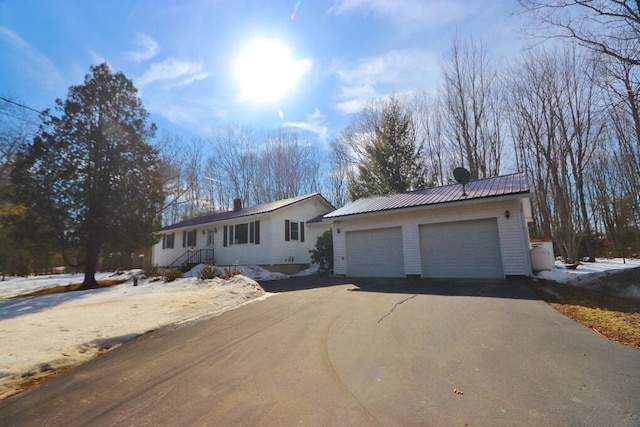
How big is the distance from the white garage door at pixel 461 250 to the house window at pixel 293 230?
9.08 meters

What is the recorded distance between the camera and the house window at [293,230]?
62.0ft

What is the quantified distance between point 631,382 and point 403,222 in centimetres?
983

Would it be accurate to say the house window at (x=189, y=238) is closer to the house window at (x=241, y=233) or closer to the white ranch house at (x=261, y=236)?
the white ranch house at (x=261, y=236)

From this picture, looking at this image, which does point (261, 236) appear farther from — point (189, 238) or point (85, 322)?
point (85, 322)

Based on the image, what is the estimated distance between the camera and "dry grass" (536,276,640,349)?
4.52 meters

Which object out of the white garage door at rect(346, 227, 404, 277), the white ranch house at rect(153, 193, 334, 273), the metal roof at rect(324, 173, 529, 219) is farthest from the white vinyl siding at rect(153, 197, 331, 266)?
the white garage door at rect(346, 227, 404, 277)

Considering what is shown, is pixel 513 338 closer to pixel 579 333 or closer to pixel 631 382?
pixel 579 333

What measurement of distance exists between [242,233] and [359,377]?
1695cm

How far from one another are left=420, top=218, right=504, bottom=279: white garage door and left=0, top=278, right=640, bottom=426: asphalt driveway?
201 inches

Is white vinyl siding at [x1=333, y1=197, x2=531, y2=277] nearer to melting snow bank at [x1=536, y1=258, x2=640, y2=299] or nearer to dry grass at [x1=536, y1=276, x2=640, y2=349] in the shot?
melting snow bank at [x1=536, y1=258, x2=640, y2=299]

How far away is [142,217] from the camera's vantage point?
14.7 meters

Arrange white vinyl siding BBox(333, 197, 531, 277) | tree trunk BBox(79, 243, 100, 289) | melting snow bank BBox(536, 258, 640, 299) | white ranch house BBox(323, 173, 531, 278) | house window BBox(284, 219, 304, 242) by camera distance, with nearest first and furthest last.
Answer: melting snow bank BBox(536, 258, 640, 299) < white vinyl siding BBox(333, 197, 531, 277) < white ranch house BBox(323, 173, 531, 278) < tree trunk BBox(79, 243, 100, 289) < house window BBox(284, 219, 304, 242)

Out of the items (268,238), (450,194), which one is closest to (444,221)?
(450,194)

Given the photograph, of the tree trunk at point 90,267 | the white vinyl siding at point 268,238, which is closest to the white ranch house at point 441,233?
the white vinyl siding at point 268,238
